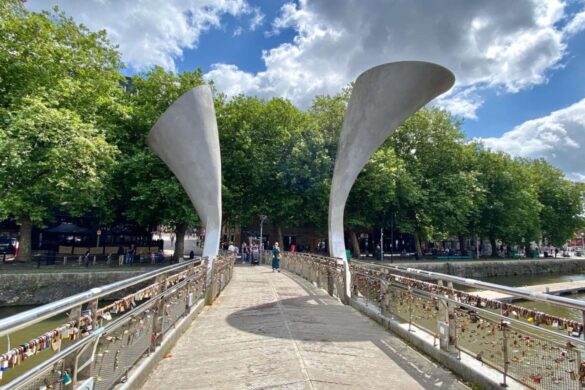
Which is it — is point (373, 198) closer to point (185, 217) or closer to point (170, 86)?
point (185, 217)

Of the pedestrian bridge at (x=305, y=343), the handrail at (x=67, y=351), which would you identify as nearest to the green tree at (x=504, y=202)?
the pedestrian bridge at (x=305, y=343)

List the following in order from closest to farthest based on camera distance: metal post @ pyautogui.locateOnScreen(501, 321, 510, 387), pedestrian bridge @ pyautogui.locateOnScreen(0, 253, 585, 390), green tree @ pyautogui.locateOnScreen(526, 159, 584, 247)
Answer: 1. pedestrian bridge @ pyautogui.locateOnScreen(0, 253, 585, 390)
2. metal post @ pyautogui.locateOnScreen(501, 321, 510, 387)
3. green tree @ pyautogui.locateOnScreen(526, 159, 584, 247)

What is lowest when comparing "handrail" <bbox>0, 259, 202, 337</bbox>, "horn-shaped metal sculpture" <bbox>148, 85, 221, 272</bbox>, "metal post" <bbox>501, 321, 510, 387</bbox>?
"metal post" <bbox>501, 321, 510, 387</bbox>

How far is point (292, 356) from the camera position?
4281 millimetres

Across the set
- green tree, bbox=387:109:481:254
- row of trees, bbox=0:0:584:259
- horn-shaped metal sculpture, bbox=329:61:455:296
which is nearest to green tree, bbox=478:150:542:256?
row of trees, bbox=0:0:584:259

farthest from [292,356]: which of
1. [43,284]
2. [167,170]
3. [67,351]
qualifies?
[167,170]

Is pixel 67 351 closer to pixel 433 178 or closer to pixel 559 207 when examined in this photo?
pixel 433 178

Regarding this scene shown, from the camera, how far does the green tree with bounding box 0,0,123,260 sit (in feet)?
54.3

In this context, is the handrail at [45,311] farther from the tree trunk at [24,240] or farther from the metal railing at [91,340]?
the tree trunk at [24,240]

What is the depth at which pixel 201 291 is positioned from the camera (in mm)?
8273

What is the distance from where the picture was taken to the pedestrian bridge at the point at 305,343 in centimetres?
269

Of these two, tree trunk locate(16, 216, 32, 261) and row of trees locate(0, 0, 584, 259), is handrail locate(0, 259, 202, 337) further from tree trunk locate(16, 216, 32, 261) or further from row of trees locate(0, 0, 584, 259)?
tree trunk locate(16, 216, 32, 261)

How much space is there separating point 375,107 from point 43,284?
1654cm

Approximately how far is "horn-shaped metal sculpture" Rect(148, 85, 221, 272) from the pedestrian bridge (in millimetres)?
6169
